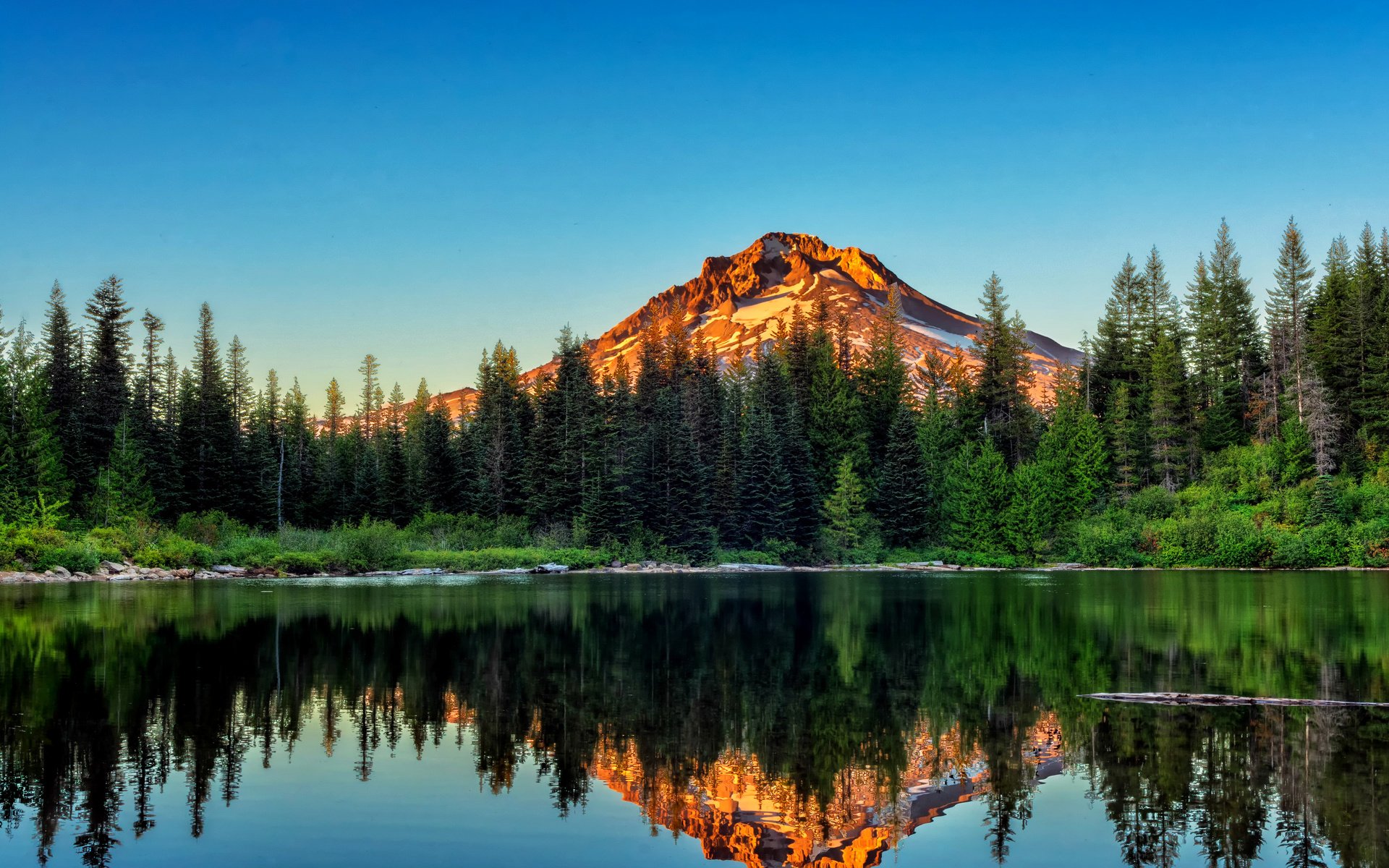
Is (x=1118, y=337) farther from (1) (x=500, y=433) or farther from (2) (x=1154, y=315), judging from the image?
(1) (x=500, y=433)

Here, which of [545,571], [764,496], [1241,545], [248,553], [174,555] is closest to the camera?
[174,555]

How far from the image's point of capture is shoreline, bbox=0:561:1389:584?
4334cm

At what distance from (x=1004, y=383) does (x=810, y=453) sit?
62.5 feet

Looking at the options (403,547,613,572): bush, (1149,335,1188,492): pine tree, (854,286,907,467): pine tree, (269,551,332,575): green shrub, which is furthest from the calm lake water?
(854,286,907,467): pine tree

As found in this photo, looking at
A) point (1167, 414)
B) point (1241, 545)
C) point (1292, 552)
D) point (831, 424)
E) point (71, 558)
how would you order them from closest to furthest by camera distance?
point (71, 558)
point (1292, 552)
point (1241, 545)
point (1167, 414)
point (831, 424)

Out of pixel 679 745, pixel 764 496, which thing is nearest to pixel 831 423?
pixel 764 496

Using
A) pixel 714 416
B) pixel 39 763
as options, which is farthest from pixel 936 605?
pixel 714 416

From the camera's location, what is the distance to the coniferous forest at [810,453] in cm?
6050

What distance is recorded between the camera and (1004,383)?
86250mm

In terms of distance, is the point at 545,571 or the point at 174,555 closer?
the point at 174,555

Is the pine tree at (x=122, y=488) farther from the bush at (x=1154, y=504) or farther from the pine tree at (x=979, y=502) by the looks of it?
the bush at (x=1154, y=504)

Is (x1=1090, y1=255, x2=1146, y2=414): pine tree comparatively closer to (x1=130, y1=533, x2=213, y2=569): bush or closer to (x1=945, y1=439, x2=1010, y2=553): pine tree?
(x1=945, y1=439, x2=1010, y2=553): pine tree

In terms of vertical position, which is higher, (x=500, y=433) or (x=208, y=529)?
(x=500, y=433)

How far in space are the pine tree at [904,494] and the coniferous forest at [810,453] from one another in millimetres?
191
